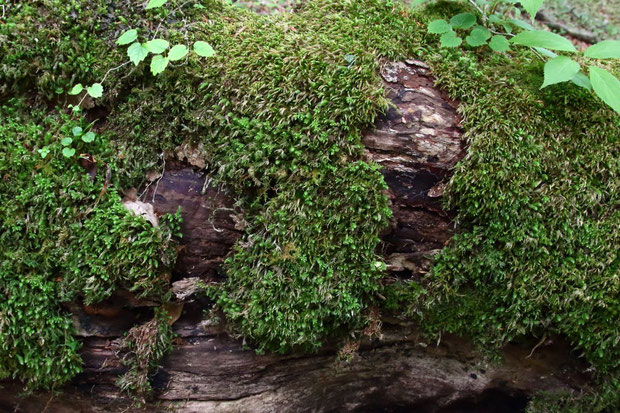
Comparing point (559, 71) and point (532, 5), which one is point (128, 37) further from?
point (559, 71)

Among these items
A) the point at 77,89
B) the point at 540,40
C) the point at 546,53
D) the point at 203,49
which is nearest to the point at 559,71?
the point at 540,40

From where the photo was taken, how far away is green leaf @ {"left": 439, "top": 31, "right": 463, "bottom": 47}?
2.38 m

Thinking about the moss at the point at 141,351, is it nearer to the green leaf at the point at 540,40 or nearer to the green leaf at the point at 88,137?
the green leaf at the point at 88,137

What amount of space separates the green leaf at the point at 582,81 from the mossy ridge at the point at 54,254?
2.35 meters

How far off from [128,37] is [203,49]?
42 cm

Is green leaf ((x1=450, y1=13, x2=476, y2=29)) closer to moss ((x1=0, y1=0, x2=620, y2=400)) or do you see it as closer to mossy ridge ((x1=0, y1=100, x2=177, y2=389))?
moss ((x1=0, y1=0, x2=620, y2=400))

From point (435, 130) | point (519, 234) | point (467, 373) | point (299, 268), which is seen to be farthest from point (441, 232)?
point (467, 373)

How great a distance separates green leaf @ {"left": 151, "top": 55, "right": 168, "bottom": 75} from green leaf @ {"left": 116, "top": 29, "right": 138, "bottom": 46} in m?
0.18

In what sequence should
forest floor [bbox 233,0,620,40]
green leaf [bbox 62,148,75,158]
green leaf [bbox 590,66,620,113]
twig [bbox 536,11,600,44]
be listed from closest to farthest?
green leaf [bbox 590,66,620,113] → green leaf [bbox 62,148,75,158] → twig [bbox 536,11,600,44] → forest floor [bbox 233,0,620,40]

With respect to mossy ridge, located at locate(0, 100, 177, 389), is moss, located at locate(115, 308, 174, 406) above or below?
below

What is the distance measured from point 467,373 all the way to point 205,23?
107 inches

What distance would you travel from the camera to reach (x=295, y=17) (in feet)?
8.61

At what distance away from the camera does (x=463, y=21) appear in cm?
250

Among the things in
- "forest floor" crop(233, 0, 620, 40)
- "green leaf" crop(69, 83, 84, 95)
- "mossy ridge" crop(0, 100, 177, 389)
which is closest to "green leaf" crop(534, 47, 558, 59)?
"mossy ridge" crop(0, 100, 177, 389)
